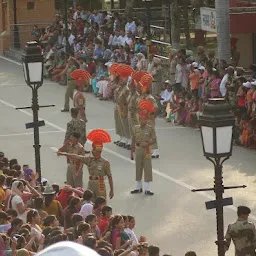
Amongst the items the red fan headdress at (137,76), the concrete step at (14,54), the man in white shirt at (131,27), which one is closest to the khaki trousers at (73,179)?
the red fan headdress at (137,76)

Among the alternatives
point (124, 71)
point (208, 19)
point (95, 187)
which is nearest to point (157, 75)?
point (208, 19)

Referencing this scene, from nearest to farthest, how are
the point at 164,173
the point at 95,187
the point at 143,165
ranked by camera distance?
1. the point at 95,187
2. the point at 143,165
3. the point at 164,173

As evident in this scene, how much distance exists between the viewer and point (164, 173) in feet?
77.8

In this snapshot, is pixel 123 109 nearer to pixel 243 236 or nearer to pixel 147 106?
pixel 147 106

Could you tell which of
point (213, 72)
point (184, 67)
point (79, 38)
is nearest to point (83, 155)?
point (213, 72)

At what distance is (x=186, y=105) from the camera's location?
28.4m

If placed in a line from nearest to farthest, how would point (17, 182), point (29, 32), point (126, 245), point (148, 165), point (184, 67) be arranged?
1. point (126, 245)
2. point (17, 182)
3. point (148, 165)
4. point (184, 67)
5. point (29, 32)

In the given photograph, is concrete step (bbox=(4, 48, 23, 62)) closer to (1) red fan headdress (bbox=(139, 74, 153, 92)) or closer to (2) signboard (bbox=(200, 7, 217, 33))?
(2) signboard (bbox=(200, 7, 217, 33))

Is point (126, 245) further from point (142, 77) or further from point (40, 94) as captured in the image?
point (40, 94)

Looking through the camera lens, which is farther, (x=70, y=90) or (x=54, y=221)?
(x=70, y=90)

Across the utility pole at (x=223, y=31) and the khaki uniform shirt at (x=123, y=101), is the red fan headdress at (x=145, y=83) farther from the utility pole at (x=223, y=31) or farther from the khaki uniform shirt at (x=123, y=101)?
the utility pole at (x=223, y=31)

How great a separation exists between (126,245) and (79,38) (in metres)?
24.6

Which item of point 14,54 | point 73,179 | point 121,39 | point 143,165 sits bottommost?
point 73,179

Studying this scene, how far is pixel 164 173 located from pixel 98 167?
14.7ft
